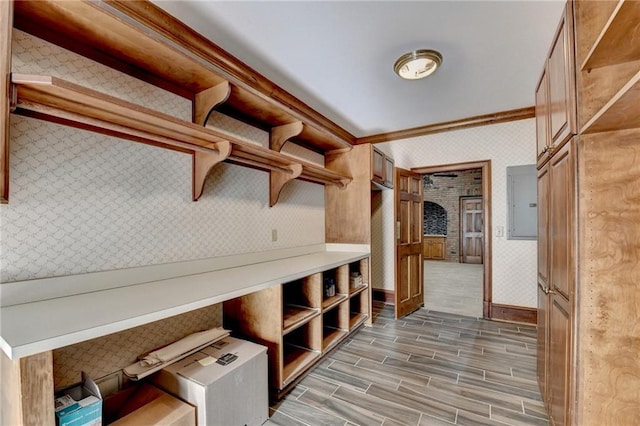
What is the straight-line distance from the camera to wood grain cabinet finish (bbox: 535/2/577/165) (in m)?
1.26

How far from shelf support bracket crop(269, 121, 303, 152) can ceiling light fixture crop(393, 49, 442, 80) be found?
1.01m

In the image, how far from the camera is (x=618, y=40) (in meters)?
1.06

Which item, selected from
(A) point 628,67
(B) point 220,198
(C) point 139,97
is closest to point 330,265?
(B) point 220,198

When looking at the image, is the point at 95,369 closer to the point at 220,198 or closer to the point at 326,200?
the point at 220,198

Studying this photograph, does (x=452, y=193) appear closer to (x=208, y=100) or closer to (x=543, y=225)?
(x=543, y=225)

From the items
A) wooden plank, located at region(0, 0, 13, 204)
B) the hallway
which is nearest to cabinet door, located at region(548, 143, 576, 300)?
wooden plank, located at region(0, 0, 13, 204)

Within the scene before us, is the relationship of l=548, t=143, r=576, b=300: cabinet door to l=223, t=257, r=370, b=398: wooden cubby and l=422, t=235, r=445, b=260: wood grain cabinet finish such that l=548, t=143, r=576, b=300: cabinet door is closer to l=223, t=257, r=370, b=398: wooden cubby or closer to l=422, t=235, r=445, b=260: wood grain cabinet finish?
l=223, t=257, r=370, b=398: wooden cubby

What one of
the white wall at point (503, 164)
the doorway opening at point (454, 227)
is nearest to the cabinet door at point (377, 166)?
the white wall at point (503, 164)

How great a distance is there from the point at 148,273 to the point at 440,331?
2998 mm

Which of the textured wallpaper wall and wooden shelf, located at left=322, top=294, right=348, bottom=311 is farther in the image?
wooden shelf, located at left=322, top=294, right=348, bottom=311

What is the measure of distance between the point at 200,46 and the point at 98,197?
4.04 ft

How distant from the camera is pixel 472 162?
12.4ft

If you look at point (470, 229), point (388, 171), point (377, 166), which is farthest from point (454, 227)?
point (377, 166)

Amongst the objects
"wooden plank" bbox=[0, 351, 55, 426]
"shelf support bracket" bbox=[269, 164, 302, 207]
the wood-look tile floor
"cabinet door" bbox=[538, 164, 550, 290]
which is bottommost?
the wood-look tile floor
